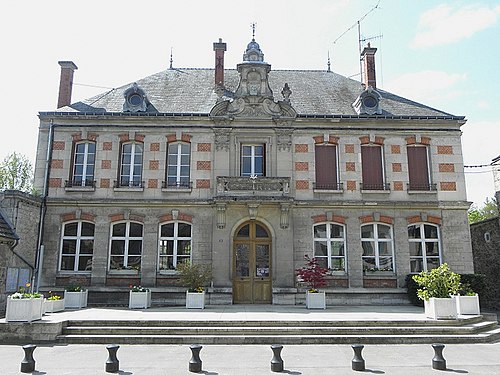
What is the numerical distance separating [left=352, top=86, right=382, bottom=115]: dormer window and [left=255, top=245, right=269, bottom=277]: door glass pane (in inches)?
253

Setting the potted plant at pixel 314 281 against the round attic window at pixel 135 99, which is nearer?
the potted plant at pixel 314 281

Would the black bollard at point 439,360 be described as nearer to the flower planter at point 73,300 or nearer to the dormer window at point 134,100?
the flower planter at point 73,300

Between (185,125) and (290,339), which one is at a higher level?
(185,125)

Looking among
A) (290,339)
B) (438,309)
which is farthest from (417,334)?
(290,339)

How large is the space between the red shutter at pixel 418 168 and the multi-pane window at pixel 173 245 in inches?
335

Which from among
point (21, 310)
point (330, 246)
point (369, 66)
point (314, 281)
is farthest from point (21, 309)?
point (369, 66)

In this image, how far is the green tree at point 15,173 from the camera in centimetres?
2980

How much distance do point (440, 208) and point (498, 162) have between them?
12.6ft

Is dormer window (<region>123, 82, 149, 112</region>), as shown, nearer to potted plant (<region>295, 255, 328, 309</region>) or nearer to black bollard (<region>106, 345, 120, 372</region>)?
potted plant (<region>295, 255, 328, 309</region>)

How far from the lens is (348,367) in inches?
279

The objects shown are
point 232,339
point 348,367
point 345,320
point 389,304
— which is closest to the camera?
point 348,367

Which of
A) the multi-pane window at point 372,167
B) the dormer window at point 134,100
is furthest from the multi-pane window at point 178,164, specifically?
the multi-pane window at point 372,167

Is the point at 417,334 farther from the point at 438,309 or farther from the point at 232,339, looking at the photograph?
the point at 232,339

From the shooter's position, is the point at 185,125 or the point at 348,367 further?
the point at 185,125
